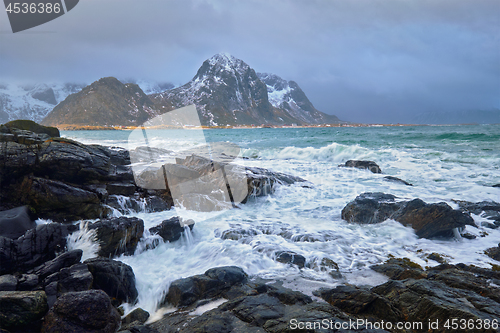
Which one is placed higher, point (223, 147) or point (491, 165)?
point (223, 147)

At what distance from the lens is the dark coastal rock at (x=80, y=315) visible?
3531 mm

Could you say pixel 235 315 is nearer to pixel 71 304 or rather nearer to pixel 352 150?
pixel 71 304

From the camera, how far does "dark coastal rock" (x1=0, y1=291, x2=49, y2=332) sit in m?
3.39

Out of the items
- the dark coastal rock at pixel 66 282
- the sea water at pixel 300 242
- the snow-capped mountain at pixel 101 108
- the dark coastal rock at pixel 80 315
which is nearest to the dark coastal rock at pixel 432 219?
the sea water at pixel 300 242

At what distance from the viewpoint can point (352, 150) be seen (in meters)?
24.6

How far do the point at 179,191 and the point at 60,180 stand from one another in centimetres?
402

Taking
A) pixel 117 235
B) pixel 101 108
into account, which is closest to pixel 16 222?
pixel 117 235

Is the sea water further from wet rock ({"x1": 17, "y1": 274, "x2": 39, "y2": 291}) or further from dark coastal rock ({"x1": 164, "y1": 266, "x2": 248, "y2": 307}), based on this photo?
wet rock ({"x1": 17, "y1": 274, "x2": 39, "y2": 291})

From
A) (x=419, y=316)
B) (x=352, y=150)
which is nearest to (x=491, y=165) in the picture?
(x=352, y=150)

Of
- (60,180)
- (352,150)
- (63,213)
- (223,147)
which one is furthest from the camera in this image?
(223,147)

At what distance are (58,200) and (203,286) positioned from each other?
5536 millimetres

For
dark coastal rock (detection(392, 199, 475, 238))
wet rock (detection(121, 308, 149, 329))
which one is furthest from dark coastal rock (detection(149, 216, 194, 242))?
dark coastal rock (detection(392, 199, 475, 238))

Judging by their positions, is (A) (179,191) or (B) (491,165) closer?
(A) (179,191)

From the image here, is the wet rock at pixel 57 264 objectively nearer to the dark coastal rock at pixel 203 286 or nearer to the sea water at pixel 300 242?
the sea water at pixel 300 242
